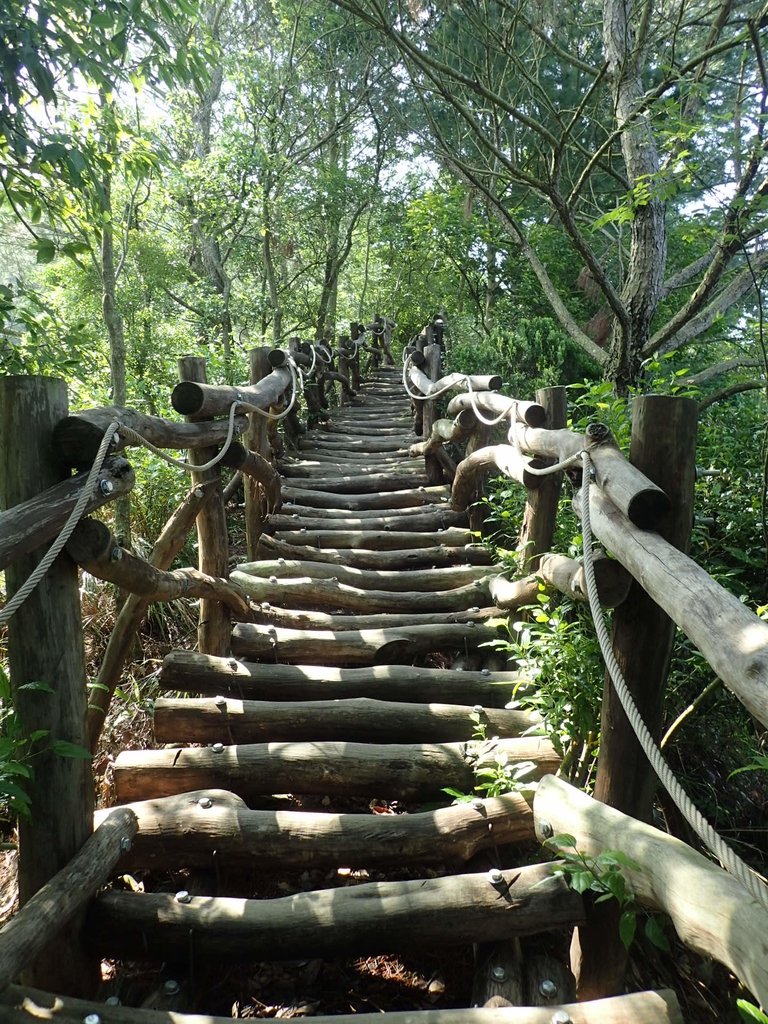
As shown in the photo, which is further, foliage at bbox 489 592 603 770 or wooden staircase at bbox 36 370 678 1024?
foliage at bbox 489 592 603 770

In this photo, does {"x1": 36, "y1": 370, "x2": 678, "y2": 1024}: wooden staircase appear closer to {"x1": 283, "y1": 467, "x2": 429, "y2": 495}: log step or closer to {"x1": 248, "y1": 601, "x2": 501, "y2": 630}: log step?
{"x1": 248, "y1": 601, "x2": 501, "y2": 630}: log step

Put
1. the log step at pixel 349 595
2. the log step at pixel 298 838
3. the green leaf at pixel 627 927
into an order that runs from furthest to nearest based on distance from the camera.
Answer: the log step at pixel 349 595 < the log step at pixel 298 838 < the green leaf at pixel 627 927

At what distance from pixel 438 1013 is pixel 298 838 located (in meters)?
0.71

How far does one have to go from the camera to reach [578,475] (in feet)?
8.74

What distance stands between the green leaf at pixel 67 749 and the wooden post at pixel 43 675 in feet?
0.09

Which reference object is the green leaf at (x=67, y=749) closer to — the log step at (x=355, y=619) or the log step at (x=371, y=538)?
the log step at (x=355, y=619)

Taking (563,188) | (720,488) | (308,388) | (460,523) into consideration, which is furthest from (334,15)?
(720,488)

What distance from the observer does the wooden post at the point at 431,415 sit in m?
6.01

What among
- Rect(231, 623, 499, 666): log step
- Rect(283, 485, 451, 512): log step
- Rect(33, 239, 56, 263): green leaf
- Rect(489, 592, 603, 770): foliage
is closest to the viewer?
Rect(489, 592, 603, 770): foliage

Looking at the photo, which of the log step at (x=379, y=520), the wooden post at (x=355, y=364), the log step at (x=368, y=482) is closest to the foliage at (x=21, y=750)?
the log step at (x=379, y=520)

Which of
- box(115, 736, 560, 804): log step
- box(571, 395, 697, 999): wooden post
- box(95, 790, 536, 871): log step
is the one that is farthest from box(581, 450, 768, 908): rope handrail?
box(115, 736, 560, 804): log step

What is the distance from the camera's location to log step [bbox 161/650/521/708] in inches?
115

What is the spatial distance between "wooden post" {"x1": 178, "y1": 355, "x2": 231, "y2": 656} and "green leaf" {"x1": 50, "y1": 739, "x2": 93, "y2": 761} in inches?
57.6

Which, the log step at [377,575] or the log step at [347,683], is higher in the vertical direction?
the log step at [377,575]
